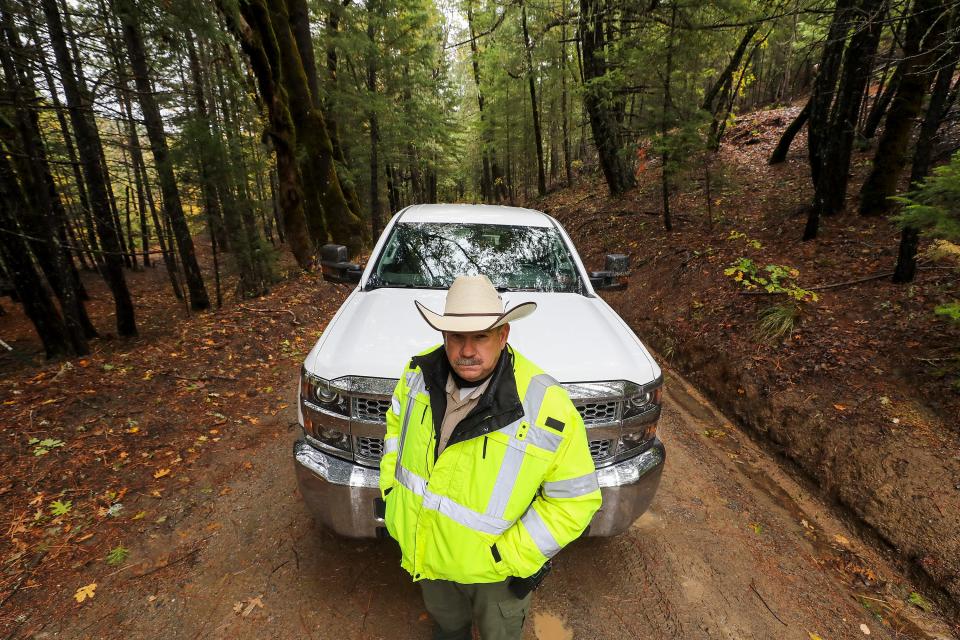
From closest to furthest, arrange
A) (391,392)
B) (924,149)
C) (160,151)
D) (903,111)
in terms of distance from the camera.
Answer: (391,392) → (924,149) → (903,111) → (160,151)

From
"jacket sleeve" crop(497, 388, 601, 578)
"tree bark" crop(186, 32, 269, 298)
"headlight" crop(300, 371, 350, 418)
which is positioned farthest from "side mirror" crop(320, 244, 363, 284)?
"tree bark" crop(186, 32, 269, 298)

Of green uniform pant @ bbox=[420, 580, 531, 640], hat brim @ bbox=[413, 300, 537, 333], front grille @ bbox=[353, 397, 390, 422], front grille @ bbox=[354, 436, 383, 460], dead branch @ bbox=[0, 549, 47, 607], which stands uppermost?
hat brim @ bbox=[413, 300, 537, 333]

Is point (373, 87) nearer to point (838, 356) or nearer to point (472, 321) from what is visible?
point (838, 356)

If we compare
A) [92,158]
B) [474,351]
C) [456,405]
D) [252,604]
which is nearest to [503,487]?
[456,405]

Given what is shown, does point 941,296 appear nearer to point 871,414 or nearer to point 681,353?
point 871,414

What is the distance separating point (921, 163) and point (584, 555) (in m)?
5.50

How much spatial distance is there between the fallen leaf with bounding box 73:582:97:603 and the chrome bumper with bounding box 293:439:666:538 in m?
1.54

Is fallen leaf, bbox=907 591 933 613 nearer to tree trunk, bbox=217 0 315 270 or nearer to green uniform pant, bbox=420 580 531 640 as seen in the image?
green uniform pant, bbox=420 580 531 640

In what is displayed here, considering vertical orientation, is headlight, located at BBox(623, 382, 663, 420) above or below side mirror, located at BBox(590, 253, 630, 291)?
below

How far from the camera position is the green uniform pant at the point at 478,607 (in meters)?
1.66

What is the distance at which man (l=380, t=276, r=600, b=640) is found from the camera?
1.46 metres

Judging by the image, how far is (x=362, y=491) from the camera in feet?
6.85

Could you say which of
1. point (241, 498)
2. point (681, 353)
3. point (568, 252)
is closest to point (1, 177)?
point (241, 498)

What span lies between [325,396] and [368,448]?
36 cm
